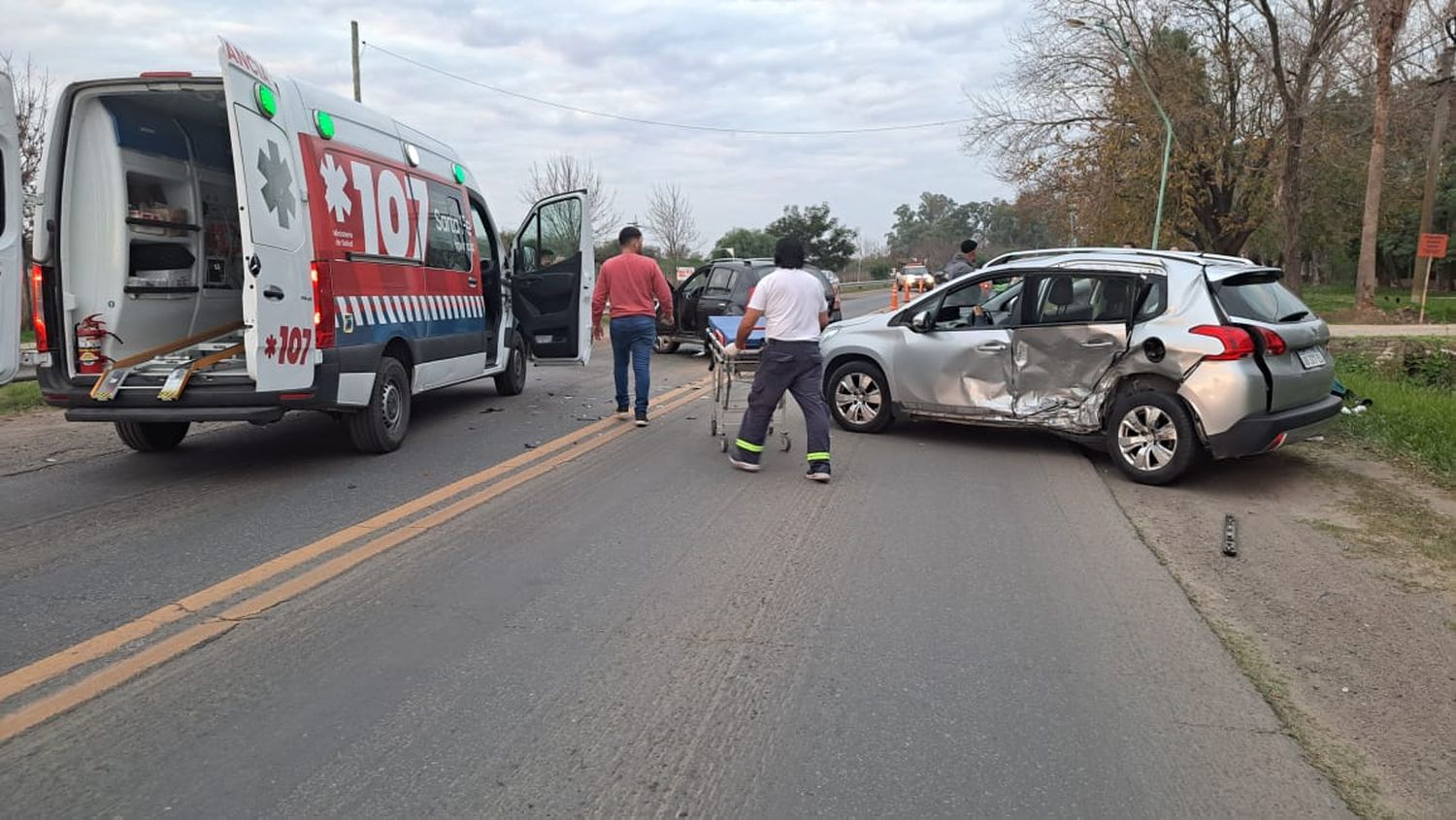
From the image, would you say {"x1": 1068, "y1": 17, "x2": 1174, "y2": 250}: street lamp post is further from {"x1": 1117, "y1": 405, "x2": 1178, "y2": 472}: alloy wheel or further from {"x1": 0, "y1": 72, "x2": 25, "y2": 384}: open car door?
{"x1": 0, "y1": 72, "x2": 25, "y2": 384}: open car door

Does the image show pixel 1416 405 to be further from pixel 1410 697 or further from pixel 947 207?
pixel 947 207

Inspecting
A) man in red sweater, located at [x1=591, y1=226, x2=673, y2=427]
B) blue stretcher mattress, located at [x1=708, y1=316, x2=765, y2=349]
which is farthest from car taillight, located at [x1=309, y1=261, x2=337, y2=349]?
blue stretcher mattress, located at [x1=708, y1=316, x2=765, y2=349]

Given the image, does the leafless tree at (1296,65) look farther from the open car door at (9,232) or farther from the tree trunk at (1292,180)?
the open car door at (9,232)

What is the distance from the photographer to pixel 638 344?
8930 mm

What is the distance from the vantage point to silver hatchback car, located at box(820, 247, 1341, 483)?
6.74 meters

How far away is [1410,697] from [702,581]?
2.90 meters

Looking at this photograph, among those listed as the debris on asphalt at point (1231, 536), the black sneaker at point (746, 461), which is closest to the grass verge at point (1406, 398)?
the debris on asphalt at point (1231, 536)

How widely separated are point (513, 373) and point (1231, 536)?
772 centimetres

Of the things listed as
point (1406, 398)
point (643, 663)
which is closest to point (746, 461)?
point (643, 663)

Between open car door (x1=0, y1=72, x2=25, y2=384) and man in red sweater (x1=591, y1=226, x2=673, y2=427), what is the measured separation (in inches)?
169

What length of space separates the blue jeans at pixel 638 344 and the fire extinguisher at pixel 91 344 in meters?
3.90

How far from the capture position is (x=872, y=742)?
3.16 metres

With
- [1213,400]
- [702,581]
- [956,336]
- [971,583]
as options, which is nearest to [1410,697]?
[971,583]

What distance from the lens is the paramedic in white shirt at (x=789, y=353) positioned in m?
6.93
